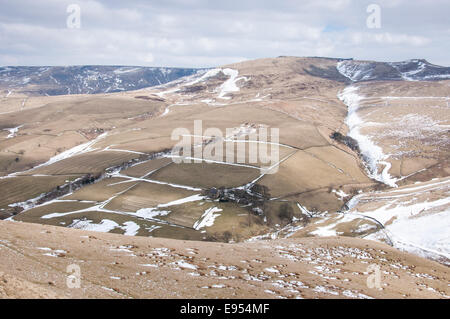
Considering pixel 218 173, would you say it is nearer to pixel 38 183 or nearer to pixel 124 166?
pixel 124 166

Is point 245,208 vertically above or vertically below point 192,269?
below

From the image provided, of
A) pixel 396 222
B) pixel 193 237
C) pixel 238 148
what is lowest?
pixel 193 237

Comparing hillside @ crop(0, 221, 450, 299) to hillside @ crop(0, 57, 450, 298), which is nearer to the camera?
hillside @ crop(0, 221, 450, 299)

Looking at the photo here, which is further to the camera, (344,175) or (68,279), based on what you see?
(344,175)

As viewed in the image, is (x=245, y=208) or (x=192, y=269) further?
(x=245, y=208)

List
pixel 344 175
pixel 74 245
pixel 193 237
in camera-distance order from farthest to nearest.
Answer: pixel 344 175 → pixel 193 237 → pixel 74 245

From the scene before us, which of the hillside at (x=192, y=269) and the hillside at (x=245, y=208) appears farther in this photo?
the hillside at (x=245, y=208)
